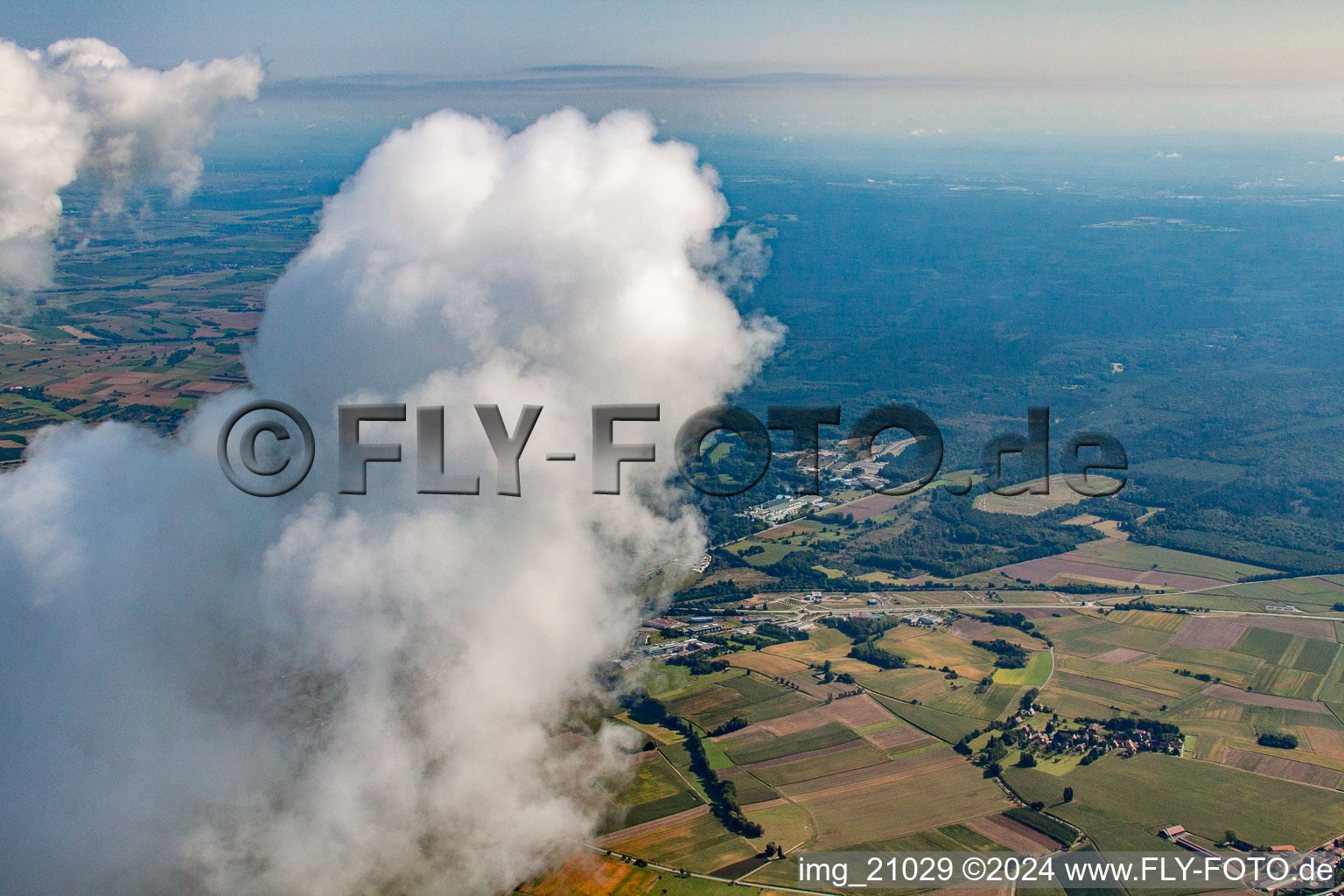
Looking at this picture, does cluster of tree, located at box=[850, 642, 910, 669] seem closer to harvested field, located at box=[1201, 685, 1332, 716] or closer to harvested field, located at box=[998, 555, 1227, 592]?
harvested field, located at box=[1201, 685, 1332, 716]

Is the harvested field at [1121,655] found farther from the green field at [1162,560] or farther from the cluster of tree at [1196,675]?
the green field at [1162,560]

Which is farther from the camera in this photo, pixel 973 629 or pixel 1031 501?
pixel 1031 501

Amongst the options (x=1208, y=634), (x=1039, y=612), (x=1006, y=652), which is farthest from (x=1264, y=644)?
(x=1006, y=652)

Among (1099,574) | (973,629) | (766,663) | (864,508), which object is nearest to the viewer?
(766,663)

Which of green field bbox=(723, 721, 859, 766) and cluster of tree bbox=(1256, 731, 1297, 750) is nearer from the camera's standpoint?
green field bbox=(723, 721, 859, 766)

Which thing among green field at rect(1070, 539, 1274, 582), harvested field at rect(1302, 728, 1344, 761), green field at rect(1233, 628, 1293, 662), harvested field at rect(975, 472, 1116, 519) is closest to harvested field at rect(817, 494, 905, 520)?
harvested field at rect(975, 472, 1116, 519)

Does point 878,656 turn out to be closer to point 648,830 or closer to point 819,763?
point 819,763

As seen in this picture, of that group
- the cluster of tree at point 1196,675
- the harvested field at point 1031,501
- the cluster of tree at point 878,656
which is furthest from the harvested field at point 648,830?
the harvested field at point 1031,501
